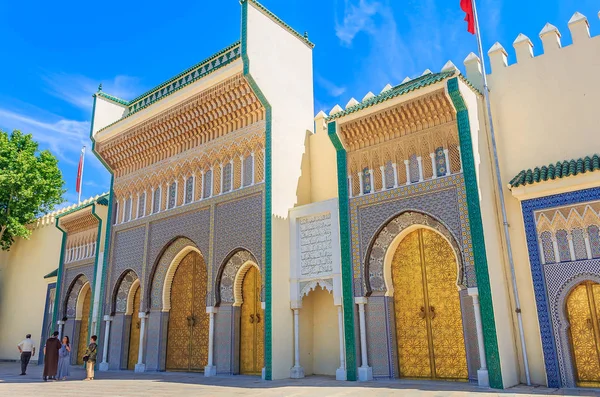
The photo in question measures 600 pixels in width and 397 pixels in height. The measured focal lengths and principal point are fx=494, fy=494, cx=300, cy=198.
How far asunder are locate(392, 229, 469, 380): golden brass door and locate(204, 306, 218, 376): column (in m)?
3.51

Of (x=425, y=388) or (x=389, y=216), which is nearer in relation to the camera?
(x=425, y=388)

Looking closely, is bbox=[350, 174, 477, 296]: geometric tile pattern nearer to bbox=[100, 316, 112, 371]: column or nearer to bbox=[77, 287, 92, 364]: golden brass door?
bbox=[100, 316, 112, 371]: column

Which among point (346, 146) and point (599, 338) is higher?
point (346, 146)

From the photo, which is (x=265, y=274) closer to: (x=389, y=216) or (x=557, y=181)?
(x=389, y=216)

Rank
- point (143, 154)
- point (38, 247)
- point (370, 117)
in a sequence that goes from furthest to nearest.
Result: point (38, 247)
point (143, 154)
point (370, 117)

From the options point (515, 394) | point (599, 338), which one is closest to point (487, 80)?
point (599, 338)

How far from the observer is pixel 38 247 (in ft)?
52.4

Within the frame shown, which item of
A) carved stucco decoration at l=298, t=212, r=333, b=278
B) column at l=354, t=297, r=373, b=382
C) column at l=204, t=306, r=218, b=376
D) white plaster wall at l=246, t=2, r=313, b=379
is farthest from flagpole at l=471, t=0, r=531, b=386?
column at l=204, t=306, r=218, b=376

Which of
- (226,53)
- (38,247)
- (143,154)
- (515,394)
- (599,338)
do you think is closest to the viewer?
(515,394)

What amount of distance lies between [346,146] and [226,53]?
3320 millimetres

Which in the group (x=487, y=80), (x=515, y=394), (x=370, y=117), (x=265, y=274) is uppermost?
(x=487, y=80)

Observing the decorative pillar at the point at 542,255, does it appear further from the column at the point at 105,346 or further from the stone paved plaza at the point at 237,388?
the column at the point at 105,346

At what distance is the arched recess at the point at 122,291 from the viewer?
1145 cm

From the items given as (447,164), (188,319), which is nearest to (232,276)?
(188,319)
